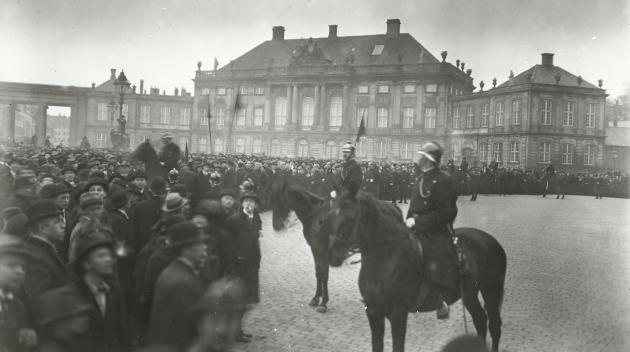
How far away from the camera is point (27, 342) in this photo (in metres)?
3.32

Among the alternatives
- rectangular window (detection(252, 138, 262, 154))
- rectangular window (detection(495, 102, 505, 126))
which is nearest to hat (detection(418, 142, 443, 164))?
rectangular window (detection(495, 102, 505, 126))

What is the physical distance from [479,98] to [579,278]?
140 feet

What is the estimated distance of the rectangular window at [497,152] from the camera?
4931cm

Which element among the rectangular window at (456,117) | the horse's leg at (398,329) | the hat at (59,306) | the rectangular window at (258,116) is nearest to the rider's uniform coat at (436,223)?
the horse's leg at (398,329)

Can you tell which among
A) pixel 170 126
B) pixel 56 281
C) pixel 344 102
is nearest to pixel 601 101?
pixel 344 102

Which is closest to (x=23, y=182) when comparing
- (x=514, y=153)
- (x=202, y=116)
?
(x=514, y=153)

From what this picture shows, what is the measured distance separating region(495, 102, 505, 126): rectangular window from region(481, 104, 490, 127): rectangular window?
1007 mm

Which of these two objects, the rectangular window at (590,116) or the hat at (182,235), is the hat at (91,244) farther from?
the rectangular window at (590,116)

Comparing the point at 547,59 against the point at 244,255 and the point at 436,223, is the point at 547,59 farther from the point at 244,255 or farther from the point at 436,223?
the point at 244,255

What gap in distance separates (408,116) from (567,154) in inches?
620

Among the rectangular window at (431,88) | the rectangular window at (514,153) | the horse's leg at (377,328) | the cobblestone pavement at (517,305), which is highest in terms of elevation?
the rectangular window at (431,88)

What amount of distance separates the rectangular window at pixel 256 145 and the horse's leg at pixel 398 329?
57398 millimetres

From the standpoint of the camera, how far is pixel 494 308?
6.63 metres

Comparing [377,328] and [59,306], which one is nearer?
[59,306]
